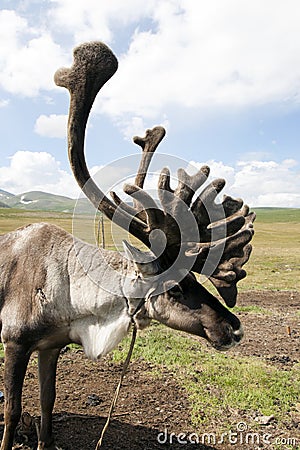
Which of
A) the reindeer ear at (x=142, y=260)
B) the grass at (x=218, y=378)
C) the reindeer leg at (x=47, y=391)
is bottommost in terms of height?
the grass at (x=218, y=378)

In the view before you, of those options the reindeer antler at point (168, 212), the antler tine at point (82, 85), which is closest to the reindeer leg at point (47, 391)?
the reindeer antler at point (168, 212)

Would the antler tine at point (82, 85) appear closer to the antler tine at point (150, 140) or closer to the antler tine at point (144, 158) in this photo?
the antler tine at point (144, 158)

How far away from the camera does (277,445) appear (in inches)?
183

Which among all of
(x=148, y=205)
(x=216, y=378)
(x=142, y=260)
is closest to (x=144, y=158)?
(x=148, y=205)

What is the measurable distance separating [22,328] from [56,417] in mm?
1909

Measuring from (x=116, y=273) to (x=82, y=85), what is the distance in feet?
5.59

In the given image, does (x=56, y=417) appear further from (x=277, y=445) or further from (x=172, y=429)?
(x=277, y=445)

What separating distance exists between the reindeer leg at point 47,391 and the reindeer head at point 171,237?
1320mm

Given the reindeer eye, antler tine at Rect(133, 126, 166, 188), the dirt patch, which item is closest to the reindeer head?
the reindeer eye

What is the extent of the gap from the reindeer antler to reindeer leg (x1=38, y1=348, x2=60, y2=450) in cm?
171

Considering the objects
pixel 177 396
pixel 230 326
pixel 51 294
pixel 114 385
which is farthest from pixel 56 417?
pixel 230 326

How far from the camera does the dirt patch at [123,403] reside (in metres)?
4.61

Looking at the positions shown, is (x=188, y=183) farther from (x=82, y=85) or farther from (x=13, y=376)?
(x=13, y=376)

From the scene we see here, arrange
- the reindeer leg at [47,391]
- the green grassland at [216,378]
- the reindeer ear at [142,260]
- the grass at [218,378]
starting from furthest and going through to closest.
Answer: the grass at [218,378]
the green grassland at [216,378]
the reindeer leg at [47,391]
the reindeer ear at [142,260]
